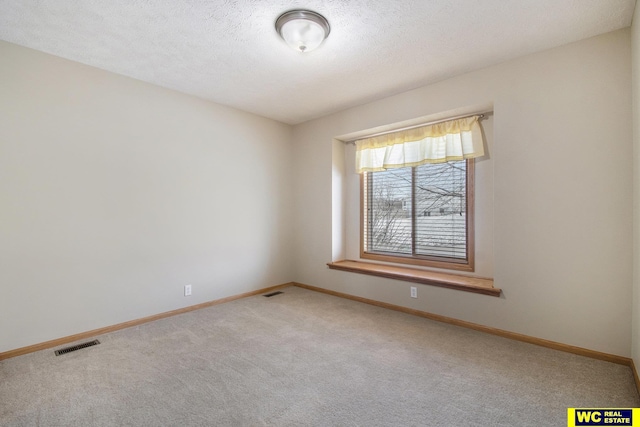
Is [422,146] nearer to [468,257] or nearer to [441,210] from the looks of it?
[441,210]

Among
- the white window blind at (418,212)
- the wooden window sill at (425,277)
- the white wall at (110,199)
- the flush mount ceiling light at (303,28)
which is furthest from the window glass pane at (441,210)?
the white wall at (110,199)

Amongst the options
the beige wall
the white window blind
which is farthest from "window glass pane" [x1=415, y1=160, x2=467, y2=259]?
the beige wall

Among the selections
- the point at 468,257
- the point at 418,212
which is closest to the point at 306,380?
the point at 468,257

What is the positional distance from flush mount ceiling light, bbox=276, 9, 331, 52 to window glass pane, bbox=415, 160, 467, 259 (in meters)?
2.10

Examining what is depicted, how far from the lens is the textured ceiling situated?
203cm

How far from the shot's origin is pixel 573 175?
2439 mm

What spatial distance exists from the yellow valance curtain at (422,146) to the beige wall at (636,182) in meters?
1.16

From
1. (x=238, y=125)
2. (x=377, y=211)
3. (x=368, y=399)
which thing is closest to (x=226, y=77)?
(x=238, y=125)

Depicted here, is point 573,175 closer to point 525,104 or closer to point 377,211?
point 525,104

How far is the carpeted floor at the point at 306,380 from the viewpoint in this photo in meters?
1.70

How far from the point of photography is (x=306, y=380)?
6.75 ft

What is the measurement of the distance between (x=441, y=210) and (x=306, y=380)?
246 centimetres

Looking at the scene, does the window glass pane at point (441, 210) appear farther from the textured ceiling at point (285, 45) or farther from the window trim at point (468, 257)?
the textured ceiling at point (285, 45)

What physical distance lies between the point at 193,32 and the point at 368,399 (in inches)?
115
